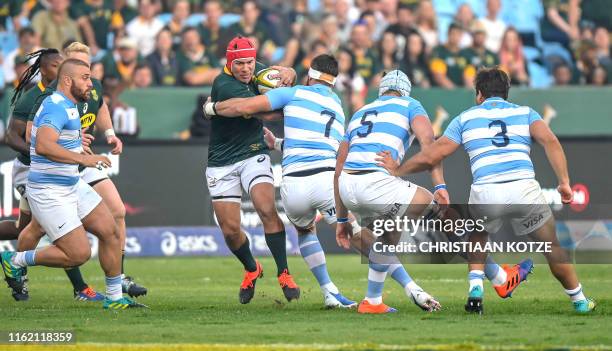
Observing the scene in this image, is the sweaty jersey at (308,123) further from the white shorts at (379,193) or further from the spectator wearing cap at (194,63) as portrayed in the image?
the spectator wearing cap at (194,63)

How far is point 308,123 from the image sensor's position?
11.7 metres

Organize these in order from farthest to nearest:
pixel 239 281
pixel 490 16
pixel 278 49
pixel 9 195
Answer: pixel 490 16 < pixel 278 49 < pixel 9 195 < pixel 239 281

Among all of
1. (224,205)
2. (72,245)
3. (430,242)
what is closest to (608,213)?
(430,242)

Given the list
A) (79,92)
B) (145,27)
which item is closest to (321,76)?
(79,92)

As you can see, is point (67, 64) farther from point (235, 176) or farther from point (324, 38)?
point (324, 38)

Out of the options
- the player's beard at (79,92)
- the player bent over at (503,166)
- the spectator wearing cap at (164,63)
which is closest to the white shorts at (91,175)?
the player's beard at (79,92)

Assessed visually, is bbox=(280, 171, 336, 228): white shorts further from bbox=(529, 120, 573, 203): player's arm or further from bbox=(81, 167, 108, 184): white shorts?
bbox=(81, 167, 108, 184): white shorts

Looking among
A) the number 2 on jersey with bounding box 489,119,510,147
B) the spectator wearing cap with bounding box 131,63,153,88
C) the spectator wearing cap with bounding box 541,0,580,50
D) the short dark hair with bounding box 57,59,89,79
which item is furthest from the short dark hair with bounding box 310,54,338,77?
the spectator wearing cap with bounding box 541,0,580,50

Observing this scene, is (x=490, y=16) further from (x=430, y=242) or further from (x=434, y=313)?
(x=434, y=313)

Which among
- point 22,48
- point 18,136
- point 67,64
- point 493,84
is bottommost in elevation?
point 22,48

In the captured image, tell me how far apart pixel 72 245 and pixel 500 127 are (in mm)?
3871

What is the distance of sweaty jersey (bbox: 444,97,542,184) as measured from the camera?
10719mm

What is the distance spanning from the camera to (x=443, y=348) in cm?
871

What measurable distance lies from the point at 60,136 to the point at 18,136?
5.57 ft
